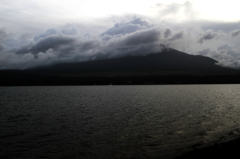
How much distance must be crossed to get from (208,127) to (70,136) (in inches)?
766

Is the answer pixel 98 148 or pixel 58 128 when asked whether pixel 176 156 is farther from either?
pixel 58 128

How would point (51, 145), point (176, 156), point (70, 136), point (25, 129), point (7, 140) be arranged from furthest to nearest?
point (25, 129), point (70, 136), point (7, 140), point (51, 145), point (176, 156)

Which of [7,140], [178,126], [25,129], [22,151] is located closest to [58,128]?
[25,129]

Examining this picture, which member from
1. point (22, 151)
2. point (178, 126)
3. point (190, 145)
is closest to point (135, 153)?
point (190, 145)

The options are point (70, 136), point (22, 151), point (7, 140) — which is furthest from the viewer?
point (70, 136)

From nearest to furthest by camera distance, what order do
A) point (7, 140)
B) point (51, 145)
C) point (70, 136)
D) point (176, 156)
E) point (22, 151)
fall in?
point (176, 156), point (22, 151), point (51, 145), point (7, 140), point (70, 136)

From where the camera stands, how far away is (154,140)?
27.5 meters

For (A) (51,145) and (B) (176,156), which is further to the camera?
(A) (51,145)

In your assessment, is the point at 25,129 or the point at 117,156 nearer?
the point at 117,156

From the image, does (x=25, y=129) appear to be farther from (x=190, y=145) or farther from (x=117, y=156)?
(x=190, y=145)

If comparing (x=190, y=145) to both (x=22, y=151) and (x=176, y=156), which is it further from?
(x=22, y=151)

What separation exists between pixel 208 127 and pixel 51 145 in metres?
22.0

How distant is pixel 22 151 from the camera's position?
75.7 ft

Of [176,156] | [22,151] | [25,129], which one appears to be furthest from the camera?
[25,129]
